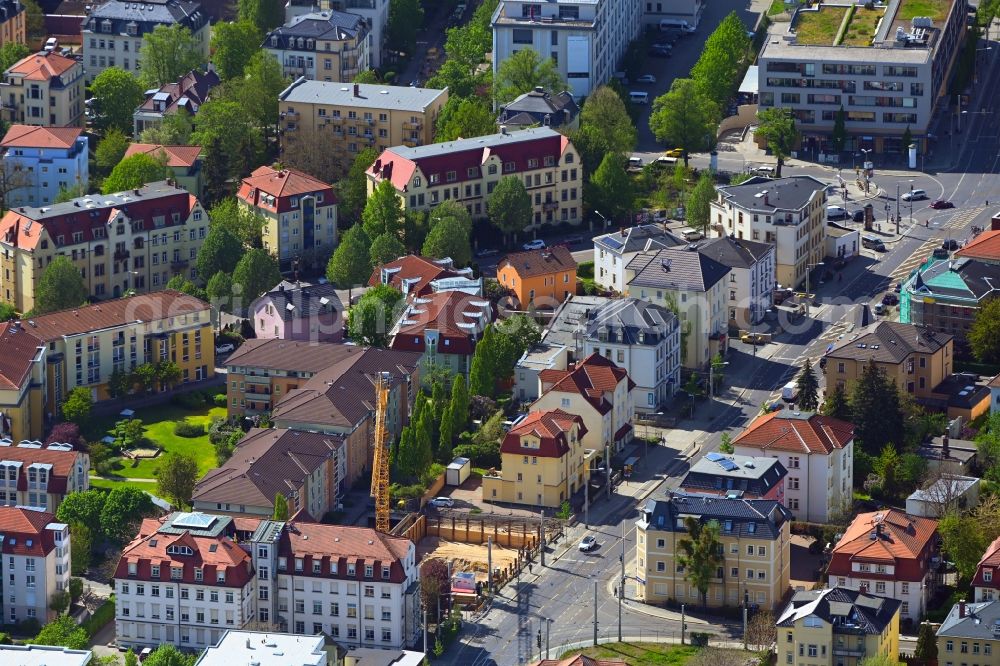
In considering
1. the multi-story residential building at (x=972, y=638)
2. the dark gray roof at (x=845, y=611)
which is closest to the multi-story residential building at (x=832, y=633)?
the dark gray roof at (x=845, y=611)

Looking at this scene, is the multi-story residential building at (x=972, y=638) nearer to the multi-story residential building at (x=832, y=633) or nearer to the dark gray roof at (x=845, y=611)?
the multi-story residential building at (x=832, y=633)

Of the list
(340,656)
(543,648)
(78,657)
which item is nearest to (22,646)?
(78,657)

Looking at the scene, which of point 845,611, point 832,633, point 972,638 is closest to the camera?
point 832,633

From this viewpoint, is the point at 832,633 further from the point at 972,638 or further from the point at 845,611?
the point at 972,638

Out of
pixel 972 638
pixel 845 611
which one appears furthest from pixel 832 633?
pixel 972 638

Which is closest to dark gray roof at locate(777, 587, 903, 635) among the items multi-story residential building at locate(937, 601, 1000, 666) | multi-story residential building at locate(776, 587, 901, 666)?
multi-story residential building at locate(776, 587, 901, 666)
